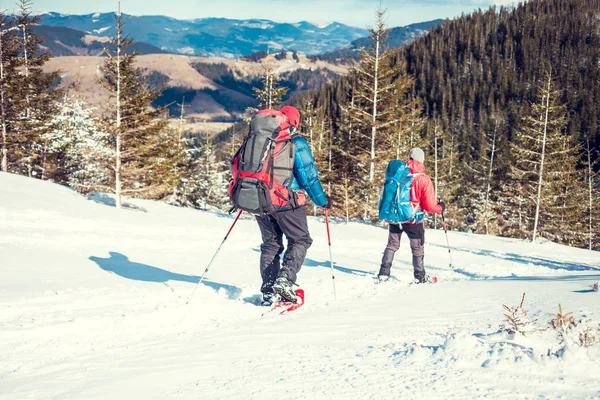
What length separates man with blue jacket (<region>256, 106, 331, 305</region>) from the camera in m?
4.62

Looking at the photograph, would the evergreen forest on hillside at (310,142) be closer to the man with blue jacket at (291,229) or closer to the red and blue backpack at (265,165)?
the man with blue jacket at (291,229)

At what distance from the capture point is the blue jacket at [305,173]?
4.56 meters

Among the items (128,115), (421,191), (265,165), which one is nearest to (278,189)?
(265,165)

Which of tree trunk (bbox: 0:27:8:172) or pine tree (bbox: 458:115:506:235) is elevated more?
tree trunk (bbox: 0:27:8:172)

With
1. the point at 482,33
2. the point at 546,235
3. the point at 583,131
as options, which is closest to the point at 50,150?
the point at 546,235

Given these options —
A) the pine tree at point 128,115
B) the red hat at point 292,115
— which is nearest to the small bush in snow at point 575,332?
the red hat at point 292,115

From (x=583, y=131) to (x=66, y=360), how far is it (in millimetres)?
96459

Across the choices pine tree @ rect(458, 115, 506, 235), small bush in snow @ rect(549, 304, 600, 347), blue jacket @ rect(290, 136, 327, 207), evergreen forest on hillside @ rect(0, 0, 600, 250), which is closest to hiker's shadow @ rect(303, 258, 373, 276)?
blue jacket @ rect(290, 136, 327, 207)

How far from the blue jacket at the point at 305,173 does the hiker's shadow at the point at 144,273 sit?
5.25 ft

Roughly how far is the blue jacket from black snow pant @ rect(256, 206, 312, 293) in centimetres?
23

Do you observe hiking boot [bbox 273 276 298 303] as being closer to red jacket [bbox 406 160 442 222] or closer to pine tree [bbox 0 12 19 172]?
red jacket [bbox 406 160 442 222]

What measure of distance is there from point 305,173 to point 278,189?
0.35m

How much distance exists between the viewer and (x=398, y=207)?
6469 millimetres

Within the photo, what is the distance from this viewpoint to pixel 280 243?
198 inches
